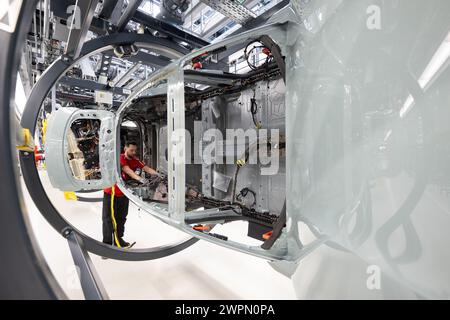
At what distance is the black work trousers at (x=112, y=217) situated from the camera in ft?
9.68

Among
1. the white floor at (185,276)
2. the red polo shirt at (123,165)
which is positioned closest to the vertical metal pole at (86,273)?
the white floor at (185,276)

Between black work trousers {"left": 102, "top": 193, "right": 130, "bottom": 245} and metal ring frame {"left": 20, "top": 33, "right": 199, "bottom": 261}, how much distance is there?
81 cm

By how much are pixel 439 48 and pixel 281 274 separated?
7.05ft

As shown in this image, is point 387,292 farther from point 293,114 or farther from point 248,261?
point 248,261

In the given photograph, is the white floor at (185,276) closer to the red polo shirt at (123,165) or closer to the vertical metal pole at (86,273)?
the vertical metal pole at (86,273)

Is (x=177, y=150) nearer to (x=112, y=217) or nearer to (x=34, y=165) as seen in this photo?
(x=34, y=165)

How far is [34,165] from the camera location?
2146mm

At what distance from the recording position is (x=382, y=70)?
2.80 ft

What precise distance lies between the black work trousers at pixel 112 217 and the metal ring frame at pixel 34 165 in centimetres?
81

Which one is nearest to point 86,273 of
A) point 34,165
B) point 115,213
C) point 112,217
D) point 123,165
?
point 34,165

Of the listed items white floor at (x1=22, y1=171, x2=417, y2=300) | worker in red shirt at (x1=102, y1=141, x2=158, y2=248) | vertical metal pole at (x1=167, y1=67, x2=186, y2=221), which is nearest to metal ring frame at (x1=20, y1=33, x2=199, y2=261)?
white floor at (x1=22, y1=171, x2=417, y2=300)
